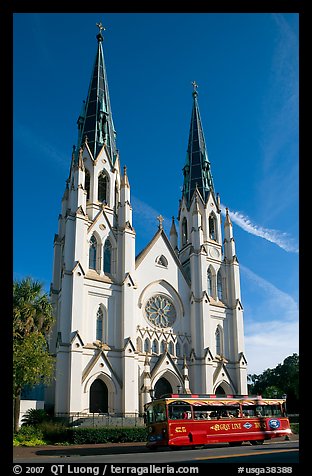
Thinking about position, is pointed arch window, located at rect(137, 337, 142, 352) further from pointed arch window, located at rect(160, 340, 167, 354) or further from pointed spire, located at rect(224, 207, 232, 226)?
pointed spire, located at rect(224, 207, 232, 226)

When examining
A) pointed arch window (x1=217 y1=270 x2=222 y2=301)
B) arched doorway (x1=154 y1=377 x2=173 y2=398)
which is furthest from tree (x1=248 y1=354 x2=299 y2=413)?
arched doorway (x1=154 y1=377 x2=173 y2=398)

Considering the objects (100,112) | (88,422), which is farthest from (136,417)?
(100,112)

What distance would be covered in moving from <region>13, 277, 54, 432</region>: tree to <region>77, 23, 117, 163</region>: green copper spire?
19.2 m

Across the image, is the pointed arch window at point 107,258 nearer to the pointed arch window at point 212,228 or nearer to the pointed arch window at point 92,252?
the pointed arch window at point 92,252

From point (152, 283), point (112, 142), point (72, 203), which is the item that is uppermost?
point (112, 142)

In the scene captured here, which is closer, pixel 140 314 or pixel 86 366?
pixel 86 366

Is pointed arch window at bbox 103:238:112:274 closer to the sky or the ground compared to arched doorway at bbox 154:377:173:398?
closer to the sky

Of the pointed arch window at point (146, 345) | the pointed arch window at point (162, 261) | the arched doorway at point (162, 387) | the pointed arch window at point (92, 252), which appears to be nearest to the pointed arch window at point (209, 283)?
the pointed arch window at point (162, 261)

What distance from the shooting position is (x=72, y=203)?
40.8 m

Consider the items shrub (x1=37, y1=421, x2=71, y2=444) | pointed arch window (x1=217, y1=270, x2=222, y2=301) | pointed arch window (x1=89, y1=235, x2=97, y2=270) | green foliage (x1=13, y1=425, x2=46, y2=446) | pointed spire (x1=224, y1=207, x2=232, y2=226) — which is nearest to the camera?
green foliage (x1=13, y1=425, x2=46, y2=446)

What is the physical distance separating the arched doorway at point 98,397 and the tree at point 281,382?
25178 millimetres

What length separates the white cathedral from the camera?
1455 inches
